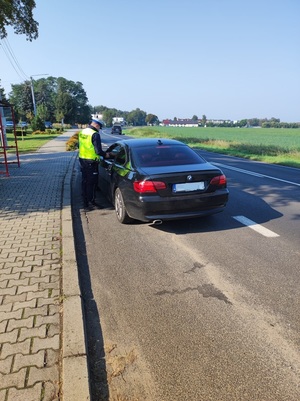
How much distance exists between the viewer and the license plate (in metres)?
4.74

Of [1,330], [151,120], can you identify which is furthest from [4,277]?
[151,120]

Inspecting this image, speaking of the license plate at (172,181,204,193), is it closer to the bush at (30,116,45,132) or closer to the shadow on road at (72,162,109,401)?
the shadow on road at (72,162,109,401)

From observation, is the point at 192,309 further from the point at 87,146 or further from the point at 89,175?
the point at 87,146

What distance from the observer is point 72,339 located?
2.46m

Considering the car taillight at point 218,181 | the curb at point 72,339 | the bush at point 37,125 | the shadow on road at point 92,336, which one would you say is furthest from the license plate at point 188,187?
the bush at point 37,125

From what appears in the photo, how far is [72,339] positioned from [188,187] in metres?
2.95

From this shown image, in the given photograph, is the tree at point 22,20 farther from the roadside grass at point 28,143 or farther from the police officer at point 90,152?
the police officer at point 90,152

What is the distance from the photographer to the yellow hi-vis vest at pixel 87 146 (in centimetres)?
629

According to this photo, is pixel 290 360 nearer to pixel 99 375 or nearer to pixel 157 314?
pixel 157 314

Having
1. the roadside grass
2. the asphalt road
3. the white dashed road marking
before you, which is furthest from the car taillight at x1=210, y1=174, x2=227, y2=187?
the roadside grass

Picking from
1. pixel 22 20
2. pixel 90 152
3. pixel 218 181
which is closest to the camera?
pixel 218 181

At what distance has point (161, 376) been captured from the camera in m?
2.20

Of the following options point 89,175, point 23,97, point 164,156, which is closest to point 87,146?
point 89,175

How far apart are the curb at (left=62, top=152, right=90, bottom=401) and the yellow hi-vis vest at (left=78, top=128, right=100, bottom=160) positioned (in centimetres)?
280
